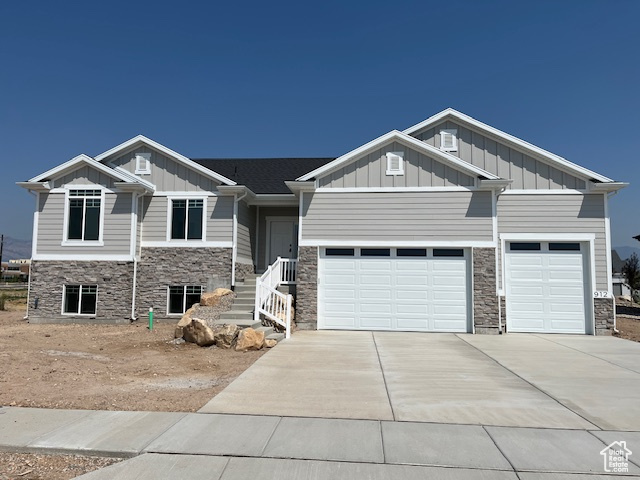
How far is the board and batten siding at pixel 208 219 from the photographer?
13945 millimetres

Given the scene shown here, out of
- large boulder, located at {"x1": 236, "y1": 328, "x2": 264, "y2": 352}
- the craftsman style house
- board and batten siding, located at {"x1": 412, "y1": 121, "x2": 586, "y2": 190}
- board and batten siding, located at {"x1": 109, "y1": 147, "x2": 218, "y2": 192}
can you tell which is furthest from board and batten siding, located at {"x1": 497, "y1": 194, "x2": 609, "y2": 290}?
board and batten siding, located at {"x1": 109, "y1": 147, "x2": 218, "y2": 192}

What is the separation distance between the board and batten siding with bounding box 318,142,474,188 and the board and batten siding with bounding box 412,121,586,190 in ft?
5.97

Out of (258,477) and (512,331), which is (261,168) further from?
(258,477)

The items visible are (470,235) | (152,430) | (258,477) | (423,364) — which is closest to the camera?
(258,477)

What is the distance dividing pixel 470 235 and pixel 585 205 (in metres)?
3.58

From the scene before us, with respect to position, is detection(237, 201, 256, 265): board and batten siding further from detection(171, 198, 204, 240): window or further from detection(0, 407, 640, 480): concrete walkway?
detection(0, 407, 640, 480): concrete walkway

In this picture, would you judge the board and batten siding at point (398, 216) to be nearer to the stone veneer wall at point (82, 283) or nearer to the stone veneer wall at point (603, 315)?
the stone veneer wall at point (603, 315)

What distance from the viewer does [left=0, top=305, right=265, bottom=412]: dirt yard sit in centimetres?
554

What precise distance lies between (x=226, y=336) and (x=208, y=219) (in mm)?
5754

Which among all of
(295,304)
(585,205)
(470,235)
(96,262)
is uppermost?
(585,205)

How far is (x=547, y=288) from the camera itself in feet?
40.1

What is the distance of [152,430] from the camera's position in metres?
4.41

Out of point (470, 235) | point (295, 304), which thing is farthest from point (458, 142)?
point (295, 304)

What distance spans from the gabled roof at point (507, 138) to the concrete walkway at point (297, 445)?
9683mm
